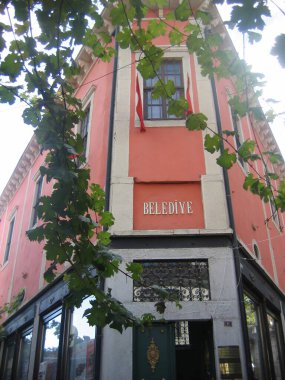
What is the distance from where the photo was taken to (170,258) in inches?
308

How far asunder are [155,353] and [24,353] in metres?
5.93

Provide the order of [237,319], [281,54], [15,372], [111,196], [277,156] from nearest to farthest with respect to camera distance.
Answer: [281,54] < [277,156] < [237,319] < [111,196] < [15,372]

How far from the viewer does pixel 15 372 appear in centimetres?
1173

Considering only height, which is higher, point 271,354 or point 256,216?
point 256,216

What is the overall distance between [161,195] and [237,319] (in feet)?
9.25

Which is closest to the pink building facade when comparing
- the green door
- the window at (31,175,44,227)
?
the green door

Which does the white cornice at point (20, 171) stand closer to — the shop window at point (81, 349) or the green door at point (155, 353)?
the shop window at point (81, 349)

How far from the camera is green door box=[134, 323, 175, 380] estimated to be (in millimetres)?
6973

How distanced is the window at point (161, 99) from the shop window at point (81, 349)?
4467mm

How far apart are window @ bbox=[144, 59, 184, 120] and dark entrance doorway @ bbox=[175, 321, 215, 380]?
15.2ft

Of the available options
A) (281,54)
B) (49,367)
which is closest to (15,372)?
(49,367)

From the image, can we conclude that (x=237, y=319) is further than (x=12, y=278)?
No

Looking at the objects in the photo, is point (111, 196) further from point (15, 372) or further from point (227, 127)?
point (15, 372)

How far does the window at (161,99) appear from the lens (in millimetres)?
9758
